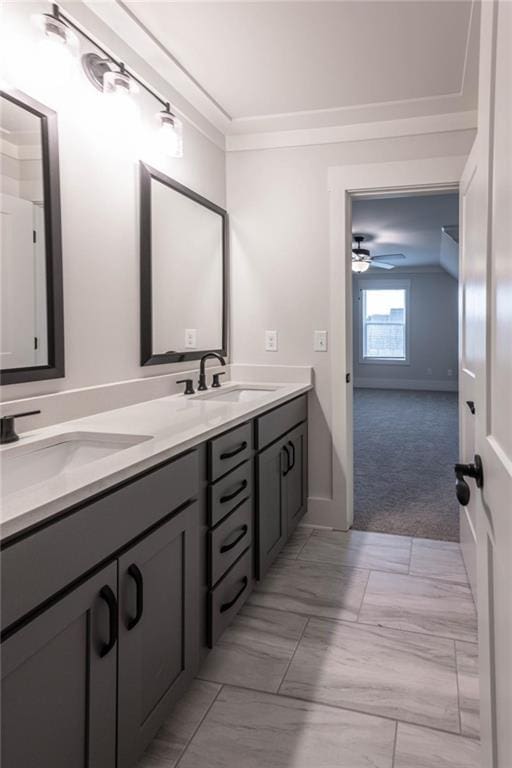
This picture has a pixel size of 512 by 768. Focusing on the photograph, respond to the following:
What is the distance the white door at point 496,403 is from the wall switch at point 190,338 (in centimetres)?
174

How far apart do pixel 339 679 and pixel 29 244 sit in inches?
67.7

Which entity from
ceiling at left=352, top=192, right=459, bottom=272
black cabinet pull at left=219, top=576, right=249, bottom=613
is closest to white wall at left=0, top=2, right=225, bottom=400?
black cabinet pull at left=219, top=576, right=249, bottom=613

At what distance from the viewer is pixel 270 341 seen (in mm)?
3068

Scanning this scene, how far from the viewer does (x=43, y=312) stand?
163cm

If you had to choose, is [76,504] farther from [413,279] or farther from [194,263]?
[413,279]

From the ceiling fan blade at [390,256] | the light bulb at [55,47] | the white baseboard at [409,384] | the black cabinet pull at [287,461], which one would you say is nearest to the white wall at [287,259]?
the black cabinet pull at [287,461]

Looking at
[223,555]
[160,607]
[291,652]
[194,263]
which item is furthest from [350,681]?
[194,263]

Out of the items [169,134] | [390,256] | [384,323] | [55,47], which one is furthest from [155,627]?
[384,323]

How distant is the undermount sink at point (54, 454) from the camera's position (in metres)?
1.37

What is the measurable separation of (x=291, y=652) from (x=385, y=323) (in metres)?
8.93

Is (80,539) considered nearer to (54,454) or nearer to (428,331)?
(54,454)

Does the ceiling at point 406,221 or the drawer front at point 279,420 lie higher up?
the ceiling at point 406,221

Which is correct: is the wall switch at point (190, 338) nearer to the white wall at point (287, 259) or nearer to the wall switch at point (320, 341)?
the white wall at point (287, 259)

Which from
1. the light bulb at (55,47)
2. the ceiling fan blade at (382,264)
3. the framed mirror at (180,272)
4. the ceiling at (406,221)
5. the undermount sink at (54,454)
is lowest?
the undermount sink at (54,454)
